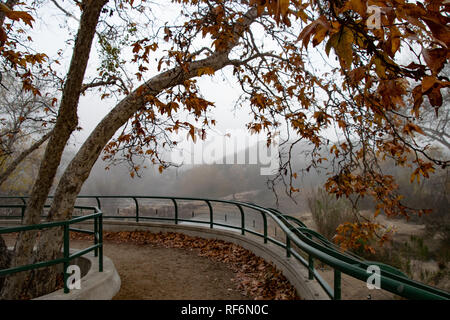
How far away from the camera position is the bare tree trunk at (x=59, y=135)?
452 cm

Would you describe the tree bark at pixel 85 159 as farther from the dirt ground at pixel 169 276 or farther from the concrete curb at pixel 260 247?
the concrete curb at pixel 260 247

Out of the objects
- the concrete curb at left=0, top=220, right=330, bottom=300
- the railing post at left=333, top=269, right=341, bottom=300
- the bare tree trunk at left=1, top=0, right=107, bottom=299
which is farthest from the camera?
the bare tree trunk at left=1, top=0, right=107, bottom=299

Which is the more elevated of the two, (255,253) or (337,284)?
(337,284)

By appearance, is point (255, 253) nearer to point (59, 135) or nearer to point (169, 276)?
point (169, 276)

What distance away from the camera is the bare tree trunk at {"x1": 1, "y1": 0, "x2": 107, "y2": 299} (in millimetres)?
4516

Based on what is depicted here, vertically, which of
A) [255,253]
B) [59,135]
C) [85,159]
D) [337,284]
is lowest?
[255,253]

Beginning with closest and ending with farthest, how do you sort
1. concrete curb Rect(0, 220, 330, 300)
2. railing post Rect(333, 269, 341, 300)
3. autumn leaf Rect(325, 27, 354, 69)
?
1. autumn leaf Rect(325, 27, 354, 69)
2. railing post Rect(333, 269, 341, 300)
3. concrete curb Rect(0, 220, 330, 300)

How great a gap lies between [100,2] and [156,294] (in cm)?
490

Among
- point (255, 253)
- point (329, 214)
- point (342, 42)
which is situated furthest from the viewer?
point (329, 214)

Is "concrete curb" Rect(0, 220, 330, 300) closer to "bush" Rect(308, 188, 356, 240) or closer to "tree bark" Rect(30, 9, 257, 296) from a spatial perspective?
"tree bark" Rect(30, 9, 257, 296)

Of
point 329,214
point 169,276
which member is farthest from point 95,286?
point 329,214

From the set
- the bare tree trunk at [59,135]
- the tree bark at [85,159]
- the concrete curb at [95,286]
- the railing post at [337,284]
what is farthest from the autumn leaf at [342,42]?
A: the bare tree trunk at [59,135]

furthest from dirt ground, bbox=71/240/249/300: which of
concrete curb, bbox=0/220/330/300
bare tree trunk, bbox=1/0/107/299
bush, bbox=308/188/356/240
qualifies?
bush, bbox=308/188/356/240

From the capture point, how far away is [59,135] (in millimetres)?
4711
